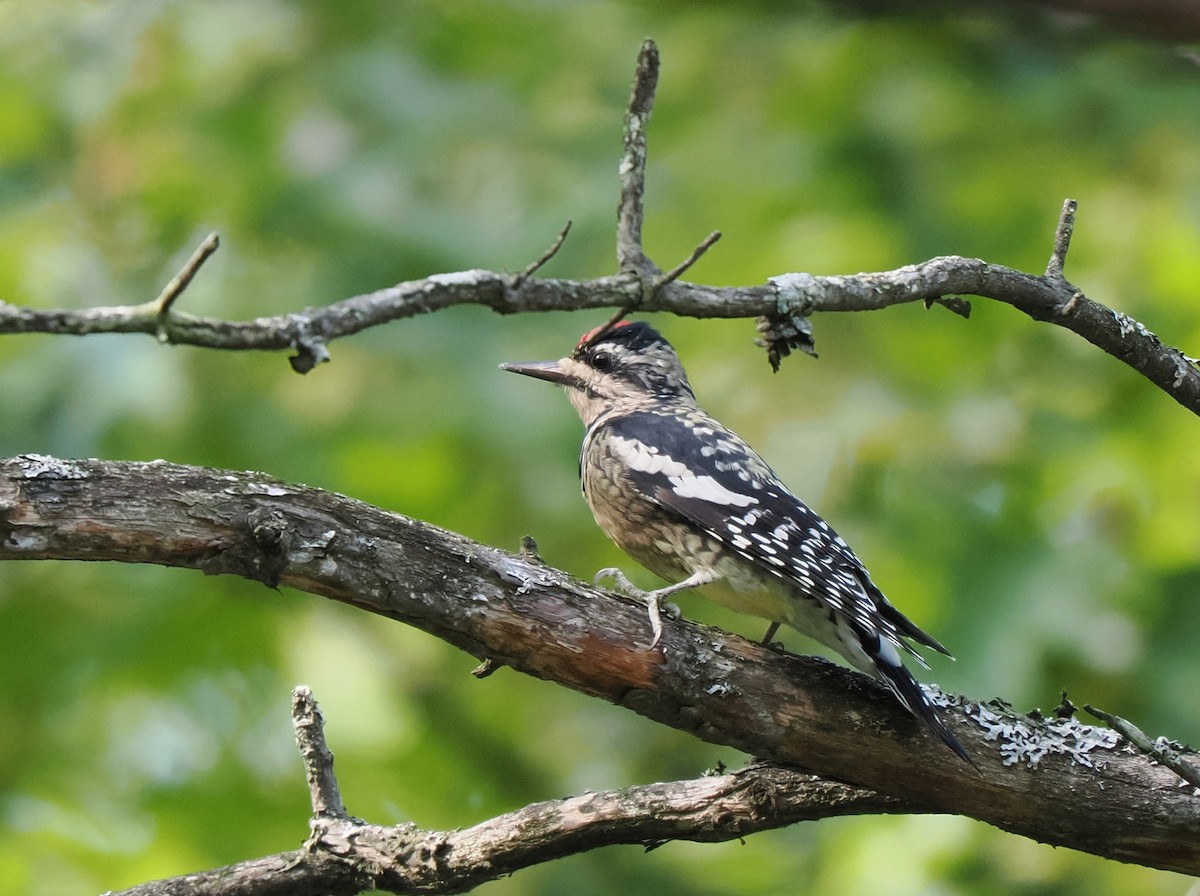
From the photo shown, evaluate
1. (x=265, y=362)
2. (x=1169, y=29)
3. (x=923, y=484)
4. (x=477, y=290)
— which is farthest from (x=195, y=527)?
(x=923, y=484)

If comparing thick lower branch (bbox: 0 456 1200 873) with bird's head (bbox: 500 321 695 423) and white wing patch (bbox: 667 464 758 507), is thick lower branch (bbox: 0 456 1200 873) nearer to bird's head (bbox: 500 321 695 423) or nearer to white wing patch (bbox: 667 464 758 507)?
white wing patch (bbox: 667 464 758 507)

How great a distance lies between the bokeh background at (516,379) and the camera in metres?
4.90

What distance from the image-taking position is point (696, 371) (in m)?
5.43

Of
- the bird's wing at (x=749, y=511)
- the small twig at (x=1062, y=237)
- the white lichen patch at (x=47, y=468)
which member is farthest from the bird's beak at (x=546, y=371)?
the white lichen patch at (x=47, y=468)

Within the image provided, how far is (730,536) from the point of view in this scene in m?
3.43

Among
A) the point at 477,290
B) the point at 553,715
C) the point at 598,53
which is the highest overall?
the point at 598,53

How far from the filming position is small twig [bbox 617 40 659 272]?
2.93 m

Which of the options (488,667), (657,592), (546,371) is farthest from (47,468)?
(546,371)

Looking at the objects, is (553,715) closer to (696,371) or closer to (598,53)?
(696,371)

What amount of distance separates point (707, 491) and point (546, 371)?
119 cm

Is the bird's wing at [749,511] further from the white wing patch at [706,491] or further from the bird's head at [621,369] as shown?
the bird's head at [621,369]

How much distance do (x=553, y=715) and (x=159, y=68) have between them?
3.45 metres

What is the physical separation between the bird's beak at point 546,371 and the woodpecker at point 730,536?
413 millimetres

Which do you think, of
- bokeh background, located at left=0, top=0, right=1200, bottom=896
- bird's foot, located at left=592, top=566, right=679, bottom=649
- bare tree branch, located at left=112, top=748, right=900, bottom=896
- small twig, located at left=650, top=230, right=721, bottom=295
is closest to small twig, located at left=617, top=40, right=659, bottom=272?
small twig, located at left=650, top=230, right=721, bottom=295
